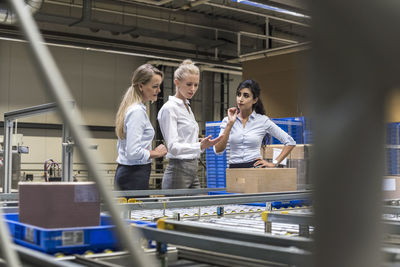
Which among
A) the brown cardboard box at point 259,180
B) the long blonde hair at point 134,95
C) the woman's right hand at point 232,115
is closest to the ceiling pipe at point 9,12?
the woman's right hand at point 232,115

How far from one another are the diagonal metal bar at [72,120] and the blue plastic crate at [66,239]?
2.26ft

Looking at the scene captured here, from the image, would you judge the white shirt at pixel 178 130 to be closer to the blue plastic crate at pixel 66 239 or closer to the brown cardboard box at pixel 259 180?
the brown cardboard box at pixel 259 180

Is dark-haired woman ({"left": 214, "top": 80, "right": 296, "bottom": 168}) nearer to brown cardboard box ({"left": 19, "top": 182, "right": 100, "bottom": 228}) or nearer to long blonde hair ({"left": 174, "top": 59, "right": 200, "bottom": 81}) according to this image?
long blonde hair ({"left": 174, "top": 59, "right": 200, "bottom": 81})

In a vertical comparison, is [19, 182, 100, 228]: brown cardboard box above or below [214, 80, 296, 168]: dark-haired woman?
below

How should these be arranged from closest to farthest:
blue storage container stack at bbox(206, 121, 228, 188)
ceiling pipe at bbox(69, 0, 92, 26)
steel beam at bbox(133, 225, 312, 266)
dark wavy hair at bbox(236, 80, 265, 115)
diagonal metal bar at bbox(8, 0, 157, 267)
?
diagonal metal bar at bbox(8, 0, 157, 267) → steel beam at bbox(133, 225, 312, 266) → dark wavy hair at bbox(236, 80, 265, 115) → blue storage container stack at bbox(206, 121, 228, 188) → ceiling pipe at bbox(69, 0, 92, 26)

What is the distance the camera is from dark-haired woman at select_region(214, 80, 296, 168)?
163 inches

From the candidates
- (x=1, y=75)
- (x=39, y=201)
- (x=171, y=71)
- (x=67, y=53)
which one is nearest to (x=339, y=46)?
(x=39, y=201)

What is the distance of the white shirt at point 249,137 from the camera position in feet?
13.6

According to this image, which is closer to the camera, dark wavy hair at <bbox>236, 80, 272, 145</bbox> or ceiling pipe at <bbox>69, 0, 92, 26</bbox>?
dark wavy hair at <bbox>236, 80, 272, 145</bbox>

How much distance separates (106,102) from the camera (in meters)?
13.4

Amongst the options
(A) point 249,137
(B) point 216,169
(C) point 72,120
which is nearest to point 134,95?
(A) point 249,137

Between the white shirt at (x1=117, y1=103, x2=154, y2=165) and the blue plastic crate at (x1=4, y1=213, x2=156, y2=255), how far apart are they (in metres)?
1.56

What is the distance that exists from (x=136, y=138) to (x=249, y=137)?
4.51 feet

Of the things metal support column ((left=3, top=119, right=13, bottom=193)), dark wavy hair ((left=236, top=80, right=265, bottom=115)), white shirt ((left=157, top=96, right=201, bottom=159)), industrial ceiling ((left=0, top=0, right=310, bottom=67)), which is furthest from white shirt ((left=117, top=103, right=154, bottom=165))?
industrial ceiling ((left=0, top=0, right=310, bottom=67))
